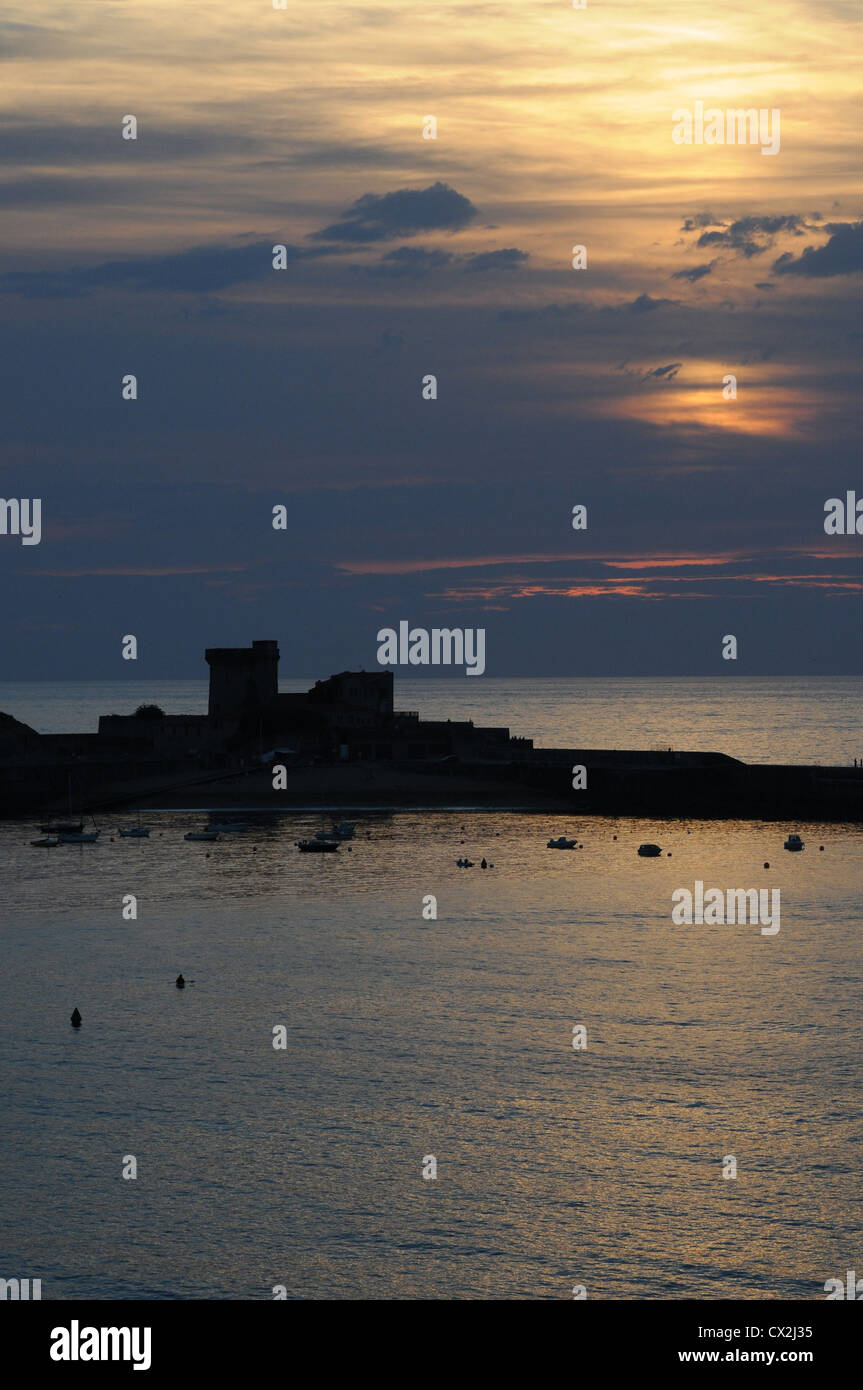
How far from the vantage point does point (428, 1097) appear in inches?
1529

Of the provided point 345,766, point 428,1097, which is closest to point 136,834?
point 345,766

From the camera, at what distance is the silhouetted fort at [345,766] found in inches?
4668

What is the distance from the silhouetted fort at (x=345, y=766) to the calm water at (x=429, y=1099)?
4557cm

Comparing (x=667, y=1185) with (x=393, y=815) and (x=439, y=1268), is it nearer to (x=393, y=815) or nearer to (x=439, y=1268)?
(x=439, y=1268)

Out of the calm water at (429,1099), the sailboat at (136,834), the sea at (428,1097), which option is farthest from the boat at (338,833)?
the calm water at (429,1099)

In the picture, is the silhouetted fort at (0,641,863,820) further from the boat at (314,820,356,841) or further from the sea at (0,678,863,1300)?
the sea at (0,678,863,1300)

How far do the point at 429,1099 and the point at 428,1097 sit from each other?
19 cm

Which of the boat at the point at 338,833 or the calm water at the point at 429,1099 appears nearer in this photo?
the calm water at the point at 429,1099

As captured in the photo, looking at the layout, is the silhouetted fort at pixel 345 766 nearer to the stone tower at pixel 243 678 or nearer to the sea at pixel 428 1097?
the stone tower at pixel 243 678

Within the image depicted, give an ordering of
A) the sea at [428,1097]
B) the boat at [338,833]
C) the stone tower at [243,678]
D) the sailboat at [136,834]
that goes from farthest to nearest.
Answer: the stone tower at [243,678] → the sailboat at [136,834] → the boat at [338,833] → the sea at [428,1097]

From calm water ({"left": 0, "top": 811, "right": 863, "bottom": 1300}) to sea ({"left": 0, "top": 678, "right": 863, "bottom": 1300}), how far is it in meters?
0.11

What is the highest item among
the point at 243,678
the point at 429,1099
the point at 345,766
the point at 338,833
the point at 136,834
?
the point at 243,678

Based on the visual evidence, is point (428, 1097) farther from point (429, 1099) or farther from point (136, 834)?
point (136, 834)
